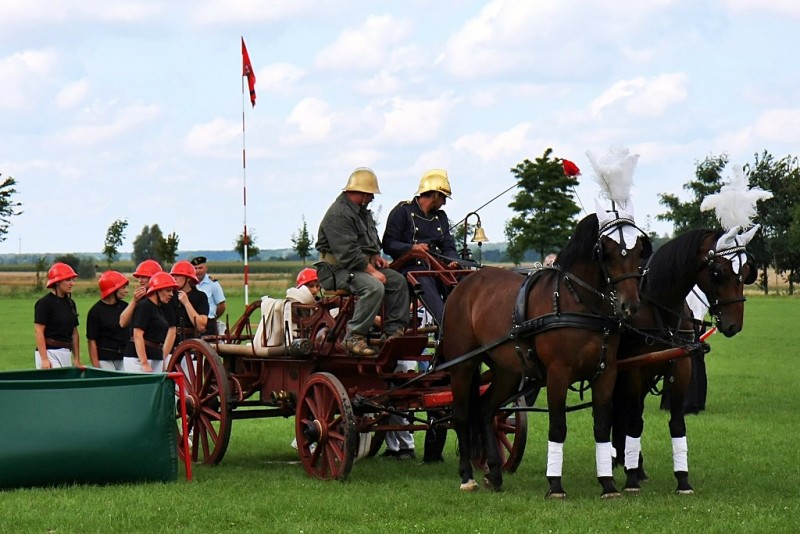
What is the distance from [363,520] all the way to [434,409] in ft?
9.01

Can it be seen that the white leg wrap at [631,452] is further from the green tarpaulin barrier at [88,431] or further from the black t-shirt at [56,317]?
the black t-shirt at [56,317]

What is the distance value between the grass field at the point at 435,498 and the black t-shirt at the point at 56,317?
82.6 inches

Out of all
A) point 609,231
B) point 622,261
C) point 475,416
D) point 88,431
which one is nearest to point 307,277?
point 475,416

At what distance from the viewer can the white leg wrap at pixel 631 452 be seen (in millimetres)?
10367

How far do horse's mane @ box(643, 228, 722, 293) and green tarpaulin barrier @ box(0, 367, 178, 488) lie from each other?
164 inches

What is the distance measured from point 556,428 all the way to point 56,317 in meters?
5.47

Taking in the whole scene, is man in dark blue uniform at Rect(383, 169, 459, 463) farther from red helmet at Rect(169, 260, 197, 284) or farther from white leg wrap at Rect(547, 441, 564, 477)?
red helmet at Rect(169, 260, 197, 284)

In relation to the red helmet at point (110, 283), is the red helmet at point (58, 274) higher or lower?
higher

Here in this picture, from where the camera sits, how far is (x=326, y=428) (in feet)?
36.7

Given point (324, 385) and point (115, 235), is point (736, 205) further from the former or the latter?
point (115, 235)

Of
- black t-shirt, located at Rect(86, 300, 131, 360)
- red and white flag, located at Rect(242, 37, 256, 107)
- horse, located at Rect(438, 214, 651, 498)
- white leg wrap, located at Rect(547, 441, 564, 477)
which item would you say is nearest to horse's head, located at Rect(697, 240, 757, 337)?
horse, located at Rect(438, 214, 651, 498)

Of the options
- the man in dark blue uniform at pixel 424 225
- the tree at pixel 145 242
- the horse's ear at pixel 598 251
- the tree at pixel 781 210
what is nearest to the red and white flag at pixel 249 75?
the man in dark blue uniform at pixel 424 225


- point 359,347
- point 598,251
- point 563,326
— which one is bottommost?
point 359,347

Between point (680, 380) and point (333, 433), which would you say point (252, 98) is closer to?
point (333, 433)
